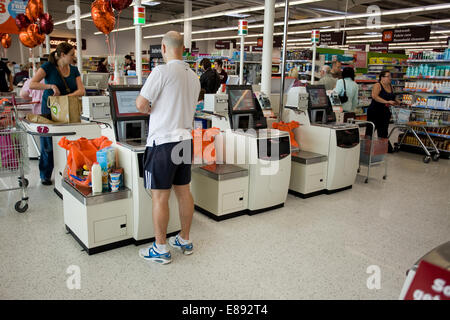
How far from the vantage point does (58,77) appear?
420 centimetres

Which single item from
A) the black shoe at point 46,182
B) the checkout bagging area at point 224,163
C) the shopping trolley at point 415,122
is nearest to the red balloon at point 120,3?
the checkout bagging area at point 224,163

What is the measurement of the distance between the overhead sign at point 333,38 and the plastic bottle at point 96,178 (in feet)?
39.2

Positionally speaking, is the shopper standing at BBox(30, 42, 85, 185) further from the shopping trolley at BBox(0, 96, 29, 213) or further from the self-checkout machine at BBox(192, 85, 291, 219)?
the self-checkout machine at BBox(192, 85, 291, 219)

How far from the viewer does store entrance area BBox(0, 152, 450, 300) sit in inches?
101

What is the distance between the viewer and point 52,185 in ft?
15.4

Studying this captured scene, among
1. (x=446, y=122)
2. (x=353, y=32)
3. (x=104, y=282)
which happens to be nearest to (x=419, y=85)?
(x=446, y=122)

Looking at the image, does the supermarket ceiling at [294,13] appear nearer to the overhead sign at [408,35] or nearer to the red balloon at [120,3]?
the overhead sign at [408,35]

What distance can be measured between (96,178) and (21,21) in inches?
251

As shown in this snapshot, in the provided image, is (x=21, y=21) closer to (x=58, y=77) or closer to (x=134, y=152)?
(x=58, y=77)

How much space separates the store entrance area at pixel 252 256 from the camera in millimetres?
2555

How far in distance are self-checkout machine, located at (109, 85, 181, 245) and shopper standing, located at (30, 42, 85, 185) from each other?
1.41 metres

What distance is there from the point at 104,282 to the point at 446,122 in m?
6.87

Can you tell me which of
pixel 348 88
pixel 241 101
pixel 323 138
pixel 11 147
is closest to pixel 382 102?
pixel 348 88

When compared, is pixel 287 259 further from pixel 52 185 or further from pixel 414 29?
pixel 414 29
